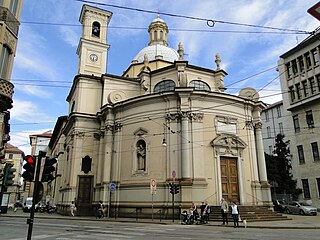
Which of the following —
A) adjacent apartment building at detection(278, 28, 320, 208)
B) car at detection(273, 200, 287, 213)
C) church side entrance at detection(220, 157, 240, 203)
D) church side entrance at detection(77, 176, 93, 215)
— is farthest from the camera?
adjacent apartment building at detection(278, 28, 320, 208)

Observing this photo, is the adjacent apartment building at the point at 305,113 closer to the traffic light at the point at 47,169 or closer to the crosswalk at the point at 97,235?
the crosswalk at the point at 97,235

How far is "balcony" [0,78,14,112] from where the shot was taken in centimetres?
941

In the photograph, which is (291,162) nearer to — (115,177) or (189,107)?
(189,107)

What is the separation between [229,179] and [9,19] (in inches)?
721

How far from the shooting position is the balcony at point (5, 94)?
9.41 meters

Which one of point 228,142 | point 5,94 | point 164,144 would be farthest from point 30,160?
point 228,142

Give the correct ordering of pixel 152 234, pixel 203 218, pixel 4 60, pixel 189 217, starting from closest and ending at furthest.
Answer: pixel 4 60 → pixel 152 234 → pixel 189 217 → pixel 203 218

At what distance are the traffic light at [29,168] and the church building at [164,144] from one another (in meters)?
12.6

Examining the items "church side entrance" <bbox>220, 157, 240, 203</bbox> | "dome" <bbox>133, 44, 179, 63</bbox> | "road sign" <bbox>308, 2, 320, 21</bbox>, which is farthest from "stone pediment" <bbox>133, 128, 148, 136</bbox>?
"road sign" <bbox>308, 2, 320, 21</bbox>

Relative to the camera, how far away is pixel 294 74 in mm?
36375

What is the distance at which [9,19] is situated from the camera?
1090cm

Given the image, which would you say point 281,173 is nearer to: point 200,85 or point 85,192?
point 200,85

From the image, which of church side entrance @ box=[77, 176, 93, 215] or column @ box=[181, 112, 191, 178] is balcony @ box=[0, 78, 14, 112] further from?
church side entrance @ box=[77, 176, 93, 215]

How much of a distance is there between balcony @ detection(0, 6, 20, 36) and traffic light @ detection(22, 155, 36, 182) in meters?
6.07
